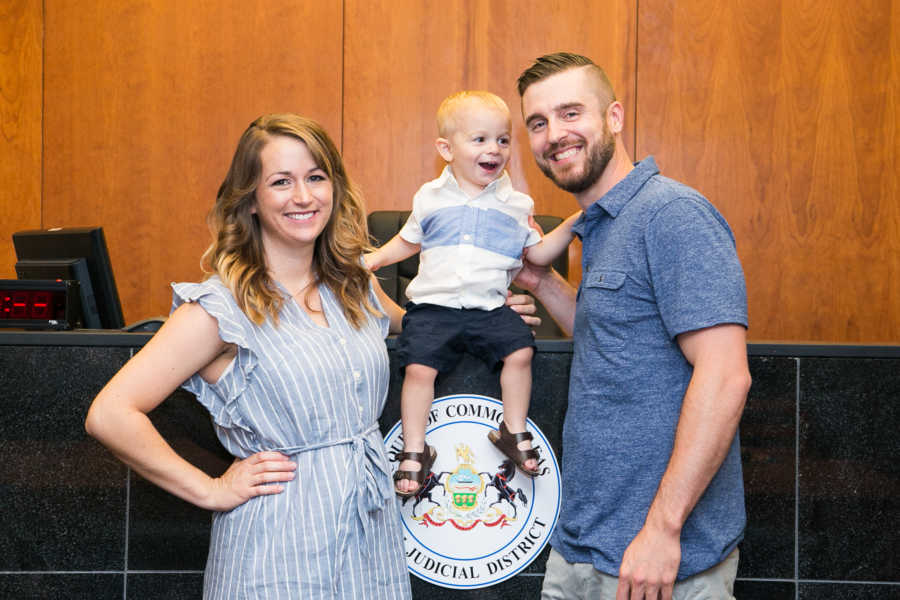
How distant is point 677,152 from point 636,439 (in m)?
2.55

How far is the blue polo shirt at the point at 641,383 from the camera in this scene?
53.6 inches

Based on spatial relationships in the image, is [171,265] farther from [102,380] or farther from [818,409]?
[818,409]

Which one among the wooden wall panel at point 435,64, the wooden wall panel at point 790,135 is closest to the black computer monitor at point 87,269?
the wooden wall panel at point 435,64

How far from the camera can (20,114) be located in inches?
150

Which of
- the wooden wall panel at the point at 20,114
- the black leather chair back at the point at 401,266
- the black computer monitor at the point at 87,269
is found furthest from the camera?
the wooden wall panel at the point at 20,114

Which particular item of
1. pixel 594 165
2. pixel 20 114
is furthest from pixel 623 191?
pixel 20 114

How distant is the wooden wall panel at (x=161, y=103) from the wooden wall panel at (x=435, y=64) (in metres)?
0.14

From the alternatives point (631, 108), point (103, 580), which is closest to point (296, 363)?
point (103, 580)

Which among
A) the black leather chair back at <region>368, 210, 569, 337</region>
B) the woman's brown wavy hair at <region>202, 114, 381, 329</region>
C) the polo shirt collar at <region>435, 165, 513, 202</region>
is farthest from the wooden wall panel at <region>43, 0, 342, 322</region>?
the woman's brown wavy hair at <region>202, 114, 381, 329</region>

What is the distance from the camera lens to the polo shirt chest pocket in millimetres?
1434

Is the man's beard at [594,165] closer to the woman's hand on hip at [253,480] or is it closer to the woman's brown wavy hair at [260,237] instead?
the woman's brown wavy hair at [260,237]

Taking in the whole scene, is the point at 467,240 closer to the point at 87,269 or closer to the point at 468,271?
the point at 468,271

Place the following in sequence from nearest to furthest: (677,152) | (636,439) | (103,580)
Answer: (636,439), (103,580), (677,152)

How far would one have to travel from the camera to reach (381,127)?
371 centimetres
